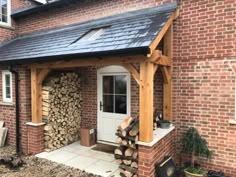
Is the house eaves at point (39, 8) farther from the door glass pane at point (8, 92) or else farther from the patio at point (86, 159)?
the patio at point (86, 159)

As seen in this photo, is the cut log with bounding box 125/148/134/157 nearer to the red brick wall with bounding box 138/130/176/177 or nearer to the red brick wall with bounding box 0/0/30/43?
the red brick wall with bounding box 138/130/176/177

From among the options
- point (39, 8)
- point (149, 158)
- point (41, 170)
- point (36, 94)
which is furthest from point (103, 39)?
point (39, 8)

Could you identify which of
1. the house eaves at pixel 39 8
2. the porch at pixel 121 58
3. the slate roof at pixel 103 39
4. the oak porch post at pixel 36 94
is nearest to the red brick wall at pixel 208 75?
the porch at pixel 121 58

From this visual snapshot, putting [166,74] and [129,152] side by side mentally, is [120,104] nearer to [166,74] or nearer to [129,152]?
Answer: [166,74]

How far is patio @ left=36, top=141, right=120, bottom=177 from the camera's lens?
4840 mm

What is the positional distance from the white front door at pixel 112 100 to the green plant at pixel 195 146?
201cm

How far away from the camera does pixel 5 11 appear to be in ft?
27.6

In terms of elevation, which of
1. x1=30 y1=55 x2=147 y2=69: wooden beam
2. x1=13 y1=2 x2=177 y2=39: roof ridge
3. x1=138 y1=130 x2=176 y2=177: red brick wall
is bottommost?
x1=138 y1=130 x2=176 y2=177: red brick wall

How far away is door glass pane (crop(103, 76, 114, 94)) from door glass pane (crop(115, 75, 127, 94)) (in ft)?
0.52

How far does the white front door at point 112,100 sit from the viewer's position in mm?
6221

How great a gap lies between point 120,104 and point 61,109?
1.89 m

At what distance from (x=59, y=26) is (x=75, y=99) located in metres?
2.83

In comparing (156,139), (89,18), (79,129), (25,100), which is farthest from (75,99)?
(156,139)

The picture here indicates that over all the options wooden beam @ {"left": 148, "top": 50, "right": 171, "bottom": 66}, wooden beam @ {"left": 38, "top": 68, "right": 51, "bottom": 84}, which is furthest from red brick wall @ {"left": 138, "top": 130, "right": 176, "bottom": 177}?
wooden beam @ {"left": 38, "top": 68, "right": 51, "bottom": 84}
